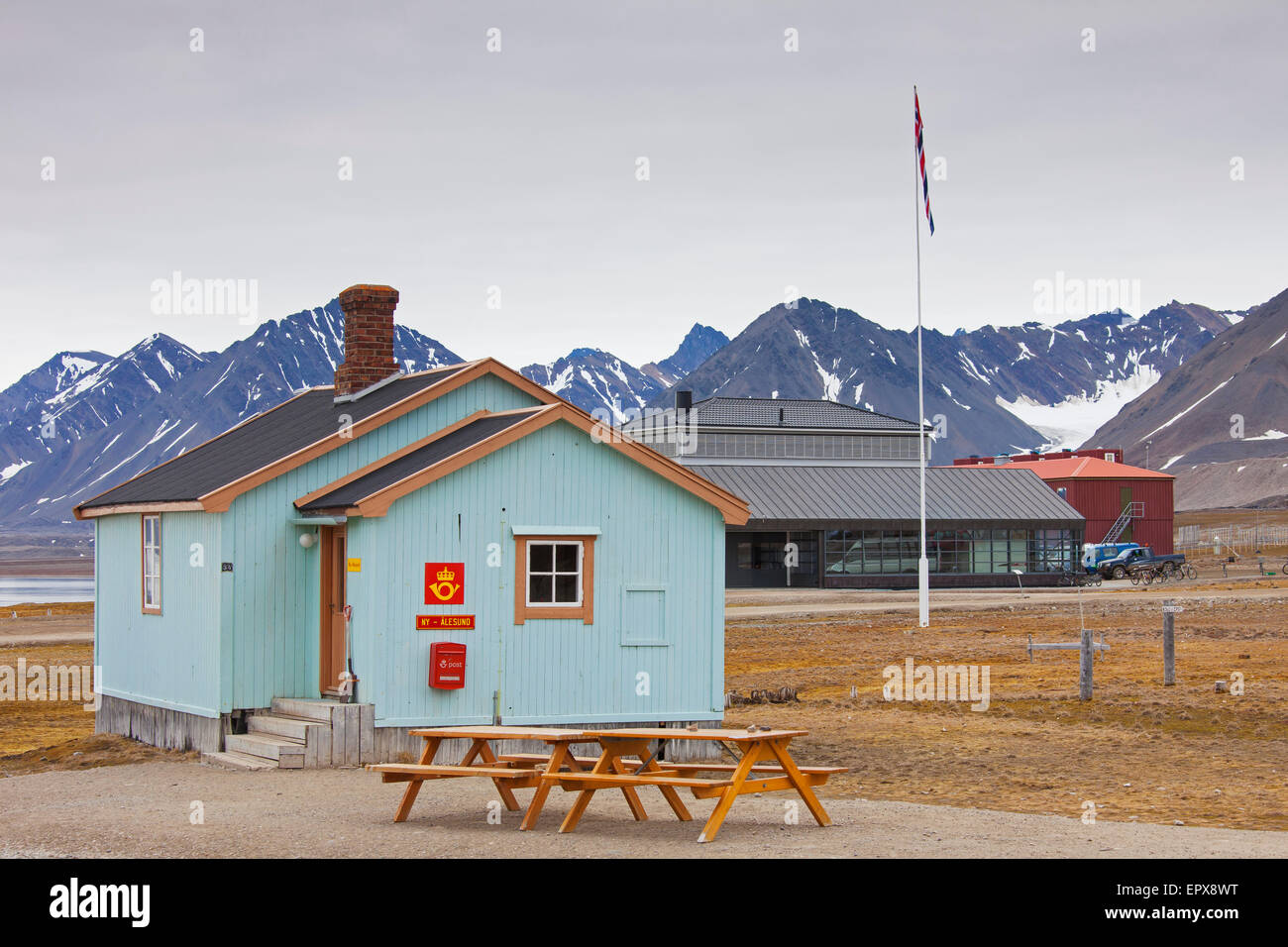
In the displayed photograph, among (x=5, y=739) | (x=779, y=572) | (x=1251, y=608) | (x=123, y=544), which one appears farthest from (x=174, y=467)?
(x=779, y=572)

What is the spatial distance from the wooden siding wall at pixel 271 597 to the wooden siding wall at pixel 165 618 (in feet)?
0.74

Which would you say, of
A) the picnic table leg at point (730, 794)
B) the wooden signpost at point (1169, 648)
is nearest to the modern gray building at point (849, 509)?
the wooden signpost at point (1169, 648)

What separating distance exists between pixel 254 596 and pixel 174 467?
5.03 m

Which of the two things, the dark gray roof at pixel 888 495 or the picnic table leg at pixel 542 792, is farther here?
the dark gray roof at pixel 888 495

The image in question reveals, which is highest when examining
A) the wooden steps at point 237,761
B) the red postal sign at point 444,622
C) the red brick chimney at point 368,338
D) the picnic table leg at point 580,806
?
the red brick chimney at point 368,338

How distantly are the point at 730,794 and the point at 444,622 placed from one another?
587 cm

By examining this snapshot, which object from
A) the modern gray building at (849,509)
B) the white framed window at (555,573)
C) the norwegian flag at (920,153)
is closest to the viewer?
the white framed window at (555,573)

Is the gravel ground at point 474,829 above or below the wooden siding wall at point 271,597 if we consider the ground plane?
below

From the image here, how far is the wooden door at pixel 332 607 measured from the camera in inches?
699

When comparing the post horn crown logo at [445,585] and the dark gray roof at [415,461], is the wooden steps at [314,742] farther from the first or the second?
the dark gray roof at [415,461]

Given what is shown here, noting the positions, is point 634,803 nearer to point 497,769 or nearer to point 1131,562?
point 497,769

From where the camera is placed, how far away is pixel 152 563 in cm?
1950

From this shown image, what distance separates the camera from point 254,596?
17.7 m

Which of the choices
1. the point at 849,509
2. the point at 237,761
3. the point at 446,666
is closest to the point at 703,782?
the point at 446,666
